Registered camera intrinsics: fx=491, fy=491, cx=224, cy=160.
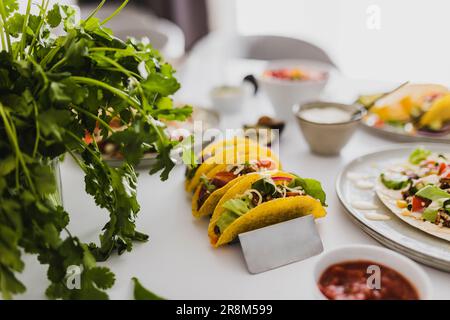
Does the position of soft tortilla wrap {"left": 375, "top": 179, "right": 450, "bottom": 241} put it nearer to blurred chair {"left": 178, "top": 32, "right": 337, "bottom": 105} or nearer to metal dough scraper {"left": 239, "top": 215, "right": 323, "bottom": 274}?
metal dough scraper {"left": 239, "top": 215, "right": 323, "bottom": 274}

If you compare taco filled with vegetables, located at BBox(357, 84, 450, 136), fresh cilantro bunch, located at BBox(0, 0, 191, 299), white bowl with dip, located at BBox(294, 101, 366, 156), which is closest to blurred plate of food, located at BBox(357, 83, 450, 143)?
taco filled with vegetables, located at BBox(357, 84, 450, 136)

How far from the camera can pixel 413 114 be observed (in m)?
1.63

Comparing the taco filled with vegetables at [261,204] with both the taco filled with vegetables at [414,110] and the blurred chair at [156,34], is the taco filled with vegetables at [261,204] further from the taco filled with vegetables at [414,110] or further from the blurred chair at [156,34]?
the blurred chair at [156,34]

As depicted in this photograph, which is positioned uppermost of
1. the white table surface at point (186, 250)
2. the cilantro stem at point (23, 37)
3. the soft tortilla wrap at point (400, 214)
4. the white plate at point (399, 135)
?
the cilantro stem at point (23, 37)

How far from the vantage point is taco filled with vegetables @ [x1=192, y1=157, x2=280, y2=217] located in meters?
1.12

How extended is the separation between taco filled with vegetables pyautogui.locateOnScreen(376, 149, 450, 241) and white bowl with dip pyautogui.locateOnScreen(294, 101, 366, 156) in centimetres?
21

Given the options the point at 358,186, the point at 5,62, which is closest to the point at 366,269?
the point at 358,186

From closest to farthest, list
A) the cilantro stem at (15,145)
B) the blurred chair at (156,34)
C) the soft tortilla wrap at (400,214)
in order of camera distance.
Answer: the cilantro stem at (15,145) → the soft tortilla wrap at (400,214) → the blurred chair at (156,34)

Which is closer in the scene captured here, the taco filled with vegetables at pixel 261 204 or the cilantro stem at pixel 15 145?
the cilantro stem at pixel 15 145

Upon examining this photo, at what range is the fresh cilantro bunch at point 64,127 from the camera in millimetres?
794

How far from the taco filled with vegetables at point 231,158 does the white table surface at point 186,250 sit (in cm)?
7

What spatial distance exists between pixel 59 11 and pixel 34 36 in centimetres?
8

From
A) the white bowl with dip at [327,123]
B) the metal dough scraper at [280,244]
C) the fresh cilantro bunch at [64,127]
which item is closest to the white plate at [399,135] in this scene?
the white bowl with dip at [327,123]
